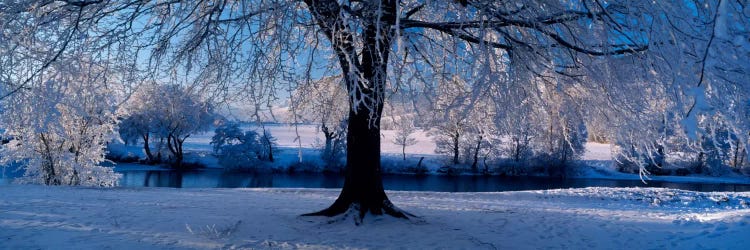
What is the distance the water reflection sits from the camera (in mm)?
26391

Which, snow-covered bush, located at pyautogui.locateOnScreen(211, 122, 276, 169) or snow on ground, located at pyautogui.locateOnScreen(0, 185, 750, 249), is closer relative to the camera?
snow on ground, located at pyautogui.locateOnScreen(0, 185, 750, 249)

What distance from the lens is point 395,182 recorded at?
2828 cm

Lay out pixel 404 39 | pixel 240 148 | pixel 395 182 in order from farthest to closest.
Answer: pixel 240 148 → pixel 395 182 → pixel 404 39

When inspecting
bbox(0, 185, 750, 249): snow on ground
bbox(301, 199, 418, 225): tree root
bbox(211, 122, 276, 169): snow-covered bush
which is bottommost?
bbox(0, 185, 750, 249): snow on ground

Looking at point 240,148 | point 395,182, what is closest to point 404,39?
point 395,182

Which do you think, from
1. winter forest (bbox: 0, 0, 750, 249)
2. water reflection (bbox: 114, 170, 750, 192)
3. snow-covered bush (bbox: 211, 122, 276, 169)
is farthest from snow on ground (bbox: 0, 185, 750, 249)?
snow-covered bush (bbox: 211, 122, 276, 169)

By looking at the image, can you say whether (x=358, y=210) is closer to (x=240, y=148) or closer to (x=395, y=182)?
(x=395, y=182)

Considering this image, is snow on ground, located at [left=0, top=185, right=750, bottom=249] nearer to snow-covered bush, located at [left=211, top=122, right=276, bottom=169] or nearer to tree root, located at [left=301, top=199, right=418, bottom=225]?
tree root, located at [left=301, top=199, right=418, bottom=225]

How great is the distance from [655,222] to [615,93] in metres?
2.97

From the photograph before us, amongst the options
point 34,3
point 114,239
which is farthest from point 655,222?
point 34,3

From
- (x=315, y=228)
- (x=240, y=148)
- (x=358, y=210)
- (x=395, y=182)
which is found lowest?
(x=395, y=182)

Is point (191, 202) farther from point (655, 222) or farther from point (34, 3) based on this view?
point (655, 222)

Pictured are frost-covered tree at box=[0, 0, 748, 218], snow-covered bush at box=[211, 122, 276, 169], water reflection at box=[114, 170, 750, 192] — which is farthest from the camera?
snow-covered bush at box=[211, 122, 276, 169]

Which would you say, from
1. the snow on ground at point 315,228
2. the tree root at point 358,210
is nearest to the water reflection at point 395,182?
the snow on ground at point 315,228
